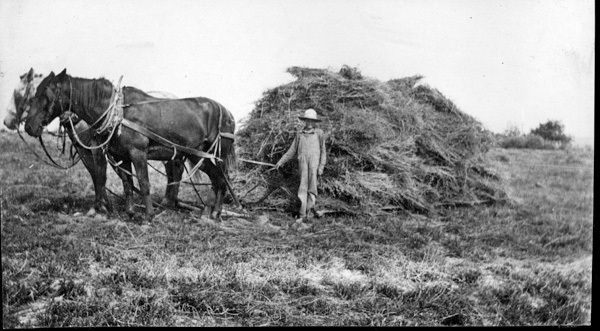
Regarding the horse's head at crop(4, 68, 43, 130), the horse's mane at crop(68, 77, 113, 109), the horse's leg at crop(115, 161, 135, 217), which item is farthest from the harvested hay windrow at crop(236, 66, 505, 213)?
the horse's head at crop(4, 68, 43, 130)

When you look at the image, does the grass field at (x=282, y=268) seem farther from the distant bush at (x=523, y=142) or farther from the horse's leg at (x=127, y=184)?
the distant bush at (x=523, y=142)

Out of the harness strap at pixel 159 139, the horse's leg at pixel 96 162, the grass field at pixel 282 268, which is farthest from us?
the horse's leg at pixel 96 162

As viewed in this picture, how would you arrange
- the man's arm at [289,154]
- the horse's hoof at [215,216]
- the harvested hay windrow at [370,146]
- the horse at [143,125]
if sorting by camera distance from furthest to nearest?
1. the harvested hay windrow at [370,146]
2. the man's arm at [289,154]
3. the horse's hoof at [215,216]
4. the horse at [143,125]

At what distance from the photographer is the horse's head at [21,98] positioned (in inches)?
192

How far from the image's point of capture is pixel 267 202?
6871 mm

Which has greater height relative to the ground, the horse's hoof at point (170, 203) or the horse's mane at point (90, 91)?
the horse's mane at point (90, 91)

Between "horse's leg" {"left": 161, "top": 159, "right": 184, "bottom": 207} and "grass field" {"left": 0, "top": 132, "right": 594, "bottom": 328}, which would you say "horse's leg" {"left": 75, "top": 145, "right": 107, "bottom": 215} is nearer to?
"grass field" {"left": 0, "top": 132, "right": 594, "bottom": 328}

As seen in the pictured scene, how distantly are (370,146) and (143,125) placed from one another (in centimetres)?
313

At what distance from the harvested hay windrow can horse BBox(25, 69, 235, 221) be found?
0.70 metres

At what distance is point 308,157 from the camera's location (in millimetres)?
6293

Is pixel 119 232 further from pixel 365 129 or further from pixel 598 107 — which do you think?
pixel 598 107

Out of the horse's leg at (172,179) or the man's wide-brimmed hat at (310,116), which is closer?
the man's wide-brimmed hat at (310,116)

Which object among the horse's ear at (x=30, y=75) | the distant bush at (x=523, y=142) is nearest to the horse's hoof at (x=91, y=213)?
the horse's ear at (x=30, y=75)

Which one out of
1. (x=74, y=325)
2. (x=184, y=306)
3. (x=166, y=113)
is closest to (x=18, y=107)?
(x=166, y=113)
